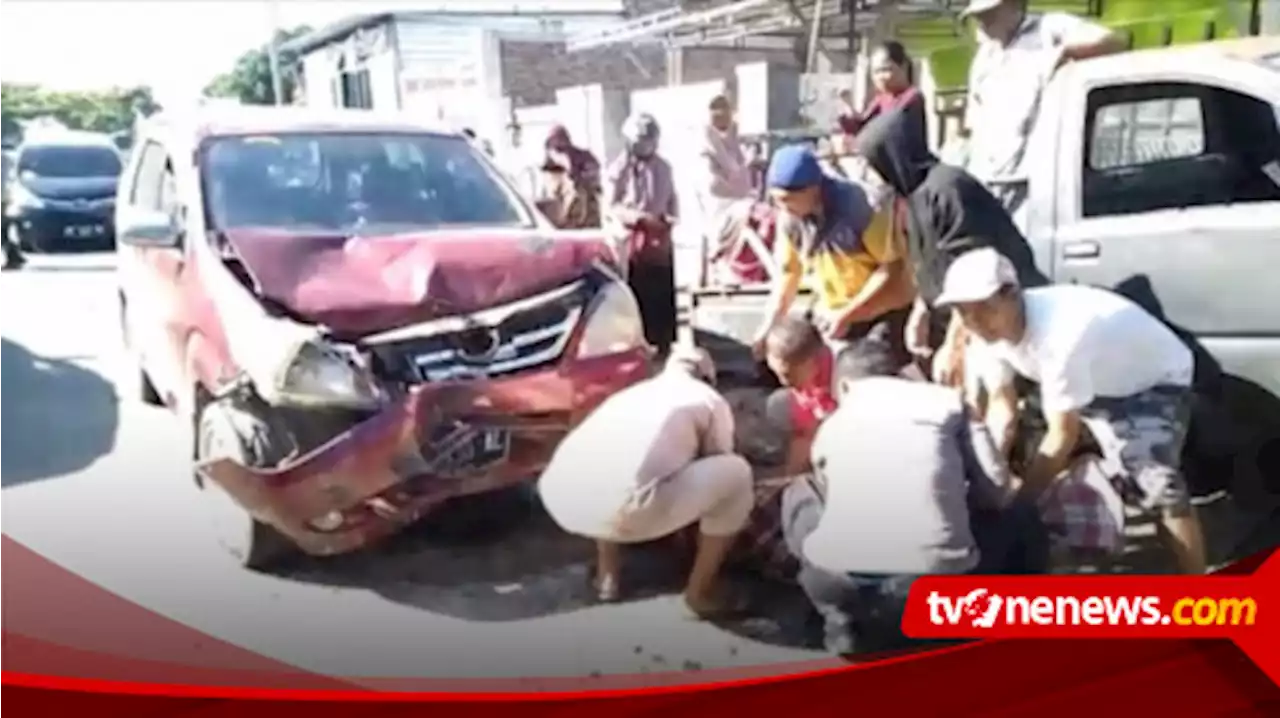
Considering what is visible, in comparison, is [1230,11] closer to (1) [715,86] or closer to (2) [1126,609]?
(1) [715,86]

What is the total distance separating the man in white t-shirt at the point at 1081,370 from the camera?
1489mm

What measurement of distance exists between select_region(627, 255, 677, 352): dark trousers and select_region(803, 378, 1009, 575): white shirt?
22cm

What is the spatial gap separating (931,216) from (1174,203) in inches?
12.1

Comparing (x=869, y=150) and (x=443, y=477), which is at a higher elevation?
(x=869, y=150)

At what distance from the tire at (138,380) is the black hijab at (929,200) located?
0.85 m

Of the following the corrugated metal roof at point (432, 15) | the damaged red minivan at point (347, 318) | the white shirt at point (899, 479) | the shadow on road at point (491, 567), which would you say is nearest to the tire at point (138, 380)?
the damaged red minivan at point (347, 318)

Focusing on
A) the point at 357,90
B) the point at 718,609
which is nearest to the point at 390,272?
the point at 357,90

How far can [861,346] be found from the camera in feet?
4.85

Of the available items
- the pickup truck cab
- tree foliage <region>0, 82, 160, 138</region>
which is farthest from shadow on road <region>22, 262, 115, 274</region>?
the pickup truck cab

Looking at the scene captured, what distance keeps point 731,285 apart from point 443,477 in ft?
1.32

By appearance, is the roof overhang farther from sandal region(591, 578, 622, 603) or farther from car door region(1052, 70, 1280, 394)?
sandal region(591, 578, 622, 603)

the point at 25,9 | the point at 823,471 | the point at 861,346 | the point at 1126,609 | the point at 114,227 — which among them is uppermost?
the point at 25,9

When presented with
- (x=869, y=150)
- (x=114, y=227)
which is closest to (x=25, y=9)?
(x=114, y=227)

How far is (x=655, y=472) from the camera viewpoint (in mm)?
1468
